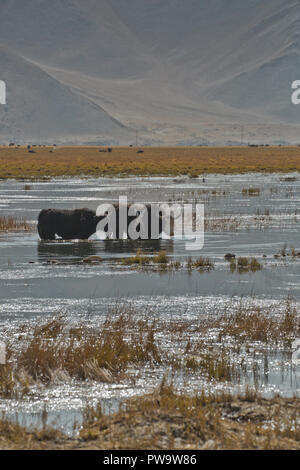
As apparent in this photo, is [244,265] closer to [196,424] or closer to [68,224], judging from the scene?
[68,224]

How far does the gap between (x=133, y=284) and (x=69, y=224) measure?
27.1 ft

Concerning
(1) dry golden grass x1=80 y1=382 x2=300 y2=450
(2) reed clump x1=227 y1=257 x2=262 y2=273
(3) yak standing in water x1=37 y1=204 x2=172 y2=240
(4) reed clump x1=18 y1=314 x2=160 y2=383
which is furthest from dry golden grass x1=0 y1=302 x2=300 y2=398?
(3) yak standing in water x1=37 y1=204 x2=172 y2=240

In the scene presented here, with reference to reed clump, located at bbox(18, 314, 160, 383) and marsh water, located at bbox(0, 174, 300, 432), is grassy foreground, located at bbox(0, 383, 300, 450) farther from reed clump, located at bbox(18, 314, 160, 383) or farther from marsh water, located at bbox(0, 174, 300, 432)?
reed clump, located at bbox(18, 314, 160, 383)

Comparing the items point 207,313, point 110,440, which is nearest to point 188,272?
point 207,313

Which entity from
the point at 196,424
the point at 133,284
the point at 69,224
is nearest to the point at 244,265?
the point at 133,284

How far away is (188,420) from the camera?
28.4 ft

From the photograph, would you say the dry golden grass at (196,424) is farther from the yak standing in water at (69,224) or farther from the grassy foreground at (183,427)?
the yak standing in water at (69,224)

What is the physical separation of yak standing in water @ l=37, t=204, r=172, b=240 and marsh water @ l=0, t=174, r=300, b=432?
14.4 inches

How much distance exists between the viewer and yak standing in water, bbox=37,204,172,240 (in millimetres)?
26172

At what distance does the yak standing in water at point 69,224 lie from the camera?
26.2 metres

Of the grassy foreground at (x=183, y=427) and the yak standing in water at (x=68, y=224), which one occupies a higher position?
the yak standing in water at (x=68, y=224)

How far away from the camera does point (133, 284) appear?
18.5 meters

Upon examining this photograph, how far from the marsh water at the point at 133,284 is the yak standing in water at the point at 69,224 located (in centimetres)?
36

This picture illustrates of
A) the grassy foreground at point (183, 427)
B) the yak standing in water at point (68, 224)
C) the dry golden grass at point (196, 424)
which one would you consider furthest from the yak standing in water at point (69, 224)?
the grassy foreground at point (183, 427)
